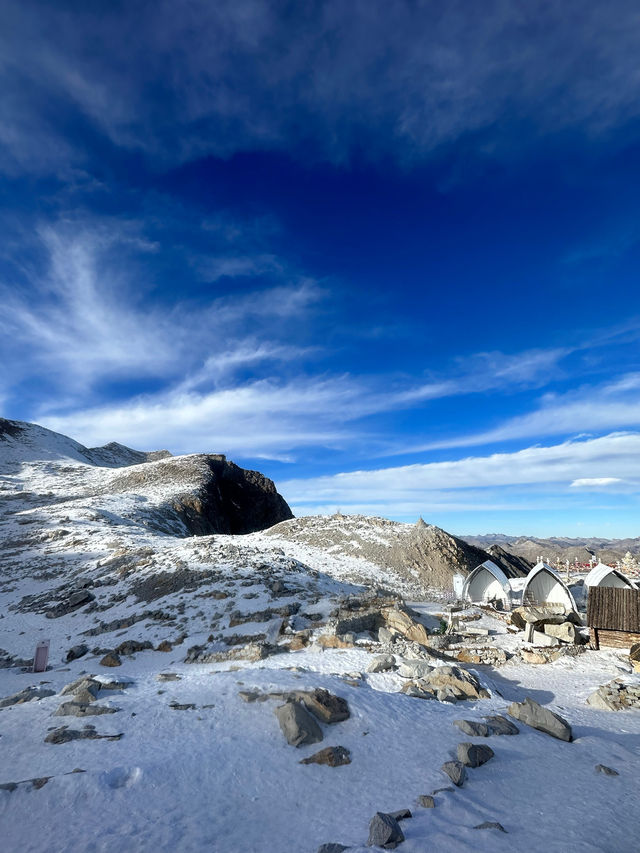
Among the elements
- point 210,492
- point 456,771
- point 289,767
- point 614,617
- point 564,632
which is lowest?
point 289,767

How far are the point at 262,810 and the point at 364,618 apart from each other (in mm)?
13071

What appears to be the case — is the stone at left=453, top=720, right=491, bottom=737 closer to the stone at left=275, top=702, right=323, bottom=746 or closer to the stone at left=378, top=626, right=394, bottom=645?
the stone at left=275, top=702, right=323, bottom=746

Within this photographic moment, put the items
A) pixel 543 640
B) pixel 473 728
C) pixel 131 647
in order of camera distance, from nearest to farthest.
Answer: pixel 473 728, pixel 131 647, pixel 543 640

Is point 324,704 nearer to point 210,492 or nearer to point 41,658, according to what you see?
point 41,658

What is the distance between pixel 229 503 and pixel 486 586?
57.0 m

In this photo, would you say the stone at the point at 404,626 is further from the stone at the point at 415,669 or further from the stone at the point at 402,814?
the stone at the point at 402,814

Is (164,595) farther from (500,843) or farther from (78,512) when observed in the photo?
(78,512)

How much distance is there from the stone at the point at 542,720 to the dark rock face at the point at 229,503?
5118 centimetres

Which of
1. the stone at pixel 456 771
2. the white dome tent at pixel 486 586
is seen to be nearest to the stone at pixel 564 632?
the white dome tent at pixel 486 586

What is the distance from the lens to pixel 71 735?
8352 mm

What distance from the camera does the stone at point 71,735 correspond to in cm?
816

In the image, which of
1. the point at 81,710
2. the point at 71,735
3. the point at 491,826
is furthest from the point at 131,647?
the point at 491,826

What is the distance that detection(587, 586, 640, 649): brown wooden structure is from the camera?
21078mm

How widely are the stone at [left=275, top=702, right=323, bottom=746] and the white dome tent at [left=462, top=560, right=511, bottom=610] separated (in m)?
30.1
